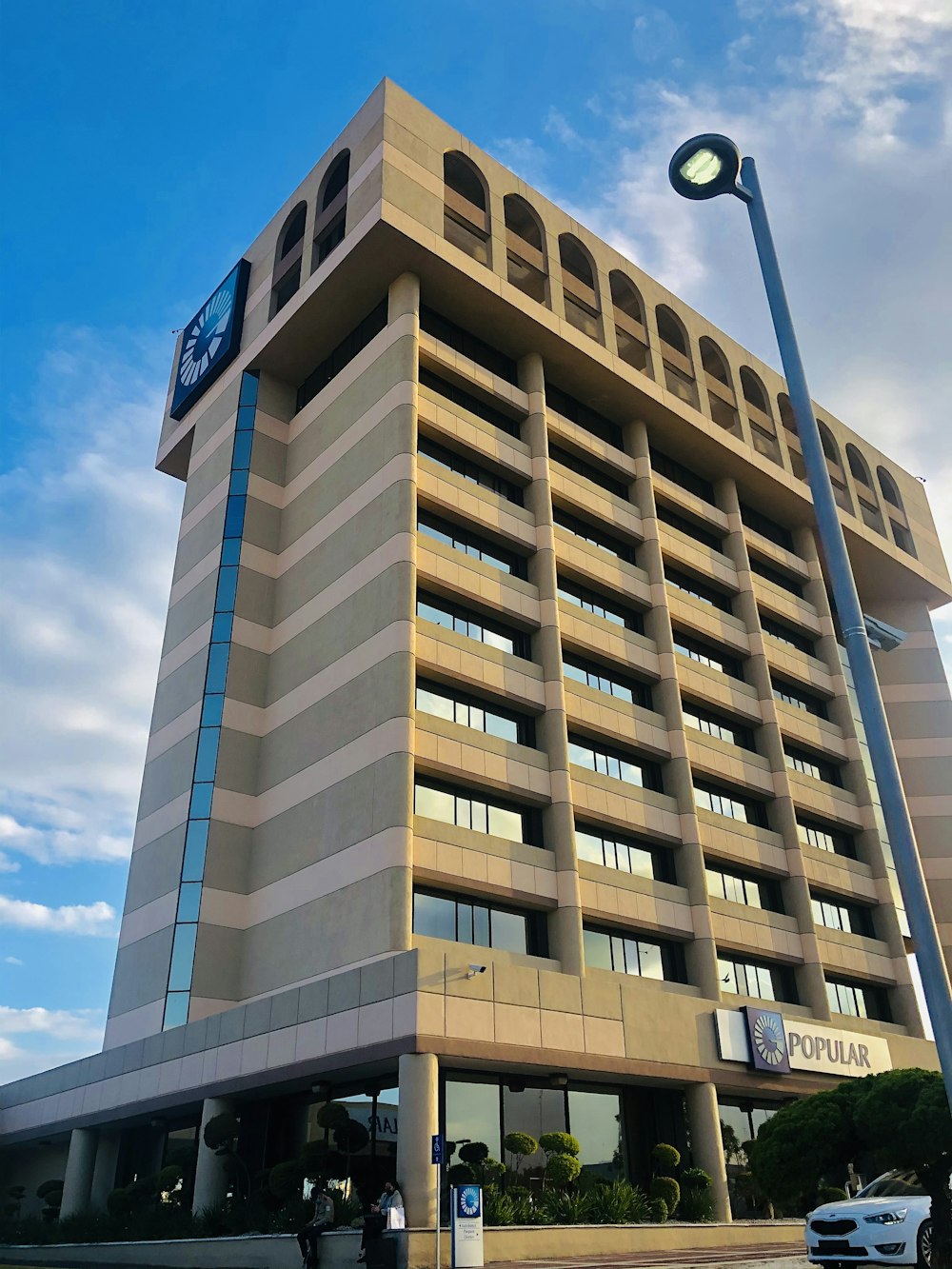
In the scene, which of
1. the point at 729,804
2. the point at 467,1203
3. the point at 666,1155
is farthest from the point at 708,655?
the point at 467,1203

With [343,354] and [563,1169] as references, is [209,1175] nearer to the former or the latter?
[563,1169]

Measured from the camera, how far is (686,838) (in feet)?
133

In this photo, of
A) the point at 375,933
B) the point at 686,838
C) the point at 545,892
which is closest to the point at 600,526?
the point at 686,838

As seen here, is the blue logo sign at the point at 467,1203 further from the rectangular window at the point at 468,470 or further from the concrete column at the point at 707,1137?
the rectangular window at the point at 468,470

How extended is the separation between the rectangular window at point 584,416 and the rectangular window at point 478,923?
23.9 metres

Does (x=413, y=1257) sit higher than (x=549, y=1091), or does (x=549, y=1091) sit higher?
(x=549, y=1091)

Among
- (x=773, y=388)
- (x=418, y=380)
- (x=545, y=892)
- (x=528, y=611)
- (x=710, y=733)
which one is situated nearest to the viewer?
(x=545, y=892)

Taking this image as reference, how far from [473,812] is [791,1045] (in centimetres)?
1331

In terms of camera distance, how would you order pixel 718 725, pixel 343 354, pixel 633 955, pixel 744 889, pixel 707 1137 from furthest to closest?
pixel 718 725, pixel 343 354, pixel 744 889, pixel 633 955, pixel 707 1137

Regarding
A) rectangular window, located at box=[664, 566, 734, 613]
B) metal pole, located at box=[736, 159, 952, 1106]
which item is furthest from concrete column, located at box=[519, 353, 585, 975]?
metal pole, located at box=[736, 159, 952, 1106]

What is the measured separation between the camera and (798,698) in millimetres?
53562

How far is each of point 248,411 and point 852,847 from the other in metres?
35.1

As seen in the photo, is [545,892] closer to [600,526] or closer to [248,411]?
[600,526]

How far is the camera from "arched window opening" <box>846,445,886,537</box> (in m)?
63.3
